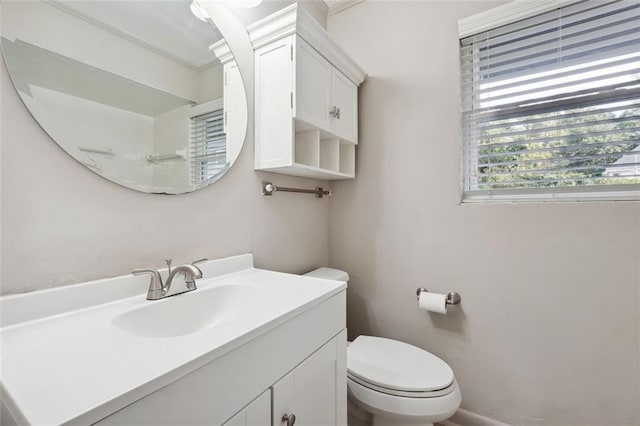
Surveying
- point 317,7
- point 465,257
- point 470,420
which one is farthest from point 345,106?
point 470,420

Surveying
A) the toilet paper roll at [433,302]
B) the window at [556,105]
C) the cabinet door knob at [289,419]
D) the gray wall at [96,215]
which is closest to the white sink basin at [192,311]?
the gray wall at [96,215]

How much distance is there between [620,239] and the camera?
1100 millimetres

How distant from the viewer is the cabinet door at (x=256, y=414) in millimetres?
581

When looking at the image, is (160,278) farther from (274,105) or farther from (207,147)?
(274,105)

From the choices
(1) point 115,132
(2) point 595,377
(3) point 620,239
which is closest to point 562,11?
(3) point 620,239

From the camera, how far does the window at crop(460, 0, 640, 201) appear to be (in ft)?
3.72

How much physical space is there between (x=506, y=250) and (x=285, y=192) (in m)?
1.12

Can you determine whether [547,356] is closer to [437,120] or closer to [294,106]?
[437,120]

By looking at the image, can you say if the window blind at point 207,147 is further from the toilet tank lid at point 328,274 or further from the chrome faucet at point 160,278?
the toilet tank lid at point 328,274

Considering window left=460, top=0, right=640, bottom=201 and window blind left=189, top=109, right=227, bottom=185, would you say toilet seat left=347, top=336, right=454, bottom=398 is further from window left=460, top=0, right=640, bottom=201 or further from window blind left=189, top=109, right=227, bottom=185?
window blind left=189, top=109, right=227, bottom=185

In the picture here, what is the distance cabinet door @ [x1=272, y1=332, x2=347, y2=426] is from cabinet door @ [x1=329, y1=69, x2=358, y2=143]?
3.38 ft

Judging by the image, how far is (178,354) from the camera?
19.5 inches

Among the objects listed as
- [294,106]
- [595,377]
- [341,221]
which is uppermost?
[294,106]

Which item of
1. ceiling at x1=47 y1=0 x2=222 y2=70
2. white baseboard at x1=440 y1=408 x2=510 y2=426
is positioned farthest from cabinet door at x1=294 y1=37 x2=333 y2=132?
→ white baseboard at x1=440 y1=408 x2=510 y2=426
